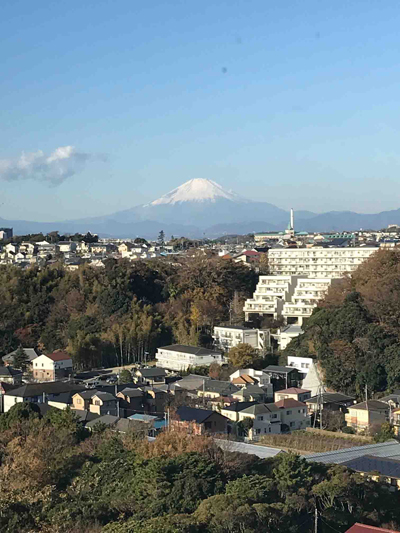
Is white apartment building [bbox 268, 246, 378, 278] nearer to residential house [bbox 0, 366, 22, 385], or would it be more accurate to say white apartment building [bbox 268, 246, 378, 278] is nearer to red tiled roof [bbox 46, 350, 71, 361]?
red tiled roof [bbox 46, 350, 71, 361]

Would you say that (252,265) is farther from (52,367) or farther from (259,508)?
(259,508)

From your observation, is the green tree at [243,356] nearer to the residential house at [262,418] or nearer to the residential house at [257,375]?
the residential house at [257,375]

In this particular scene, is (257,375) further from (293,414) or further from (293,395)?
(293,414)

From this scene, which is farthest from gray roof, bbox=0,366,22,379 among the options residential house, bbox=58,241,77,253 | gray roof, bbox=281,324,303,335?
residential house, bbox=58,241,77,253

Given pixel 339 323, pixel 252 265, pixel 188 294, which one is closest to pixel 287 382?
pixel 339 323

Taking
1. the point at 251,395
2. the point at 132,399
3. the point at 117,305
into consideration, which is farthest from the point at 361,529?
the point at 117,305

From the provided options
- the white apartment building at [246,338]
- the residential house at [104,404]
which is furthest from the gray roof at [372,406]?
the white apartment building at [246,338]
